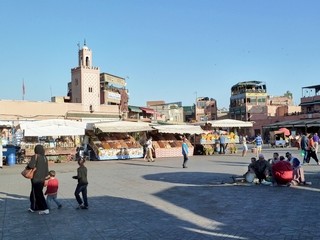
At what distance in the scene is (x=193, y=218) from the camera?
833 centimetres

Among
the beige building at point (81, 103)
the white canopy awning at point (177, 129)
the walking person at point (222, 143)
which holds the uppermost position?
the beige building at point (81, 103)

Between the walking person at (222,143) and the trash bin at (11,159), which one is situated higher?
the walking person at (222,143)

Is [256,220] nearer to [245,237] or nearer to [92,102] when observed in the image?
[245,237]

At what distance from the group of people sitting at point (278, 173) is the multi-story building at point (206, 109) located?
7931cm

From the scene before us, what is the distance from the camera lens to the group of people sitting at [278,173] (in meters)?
12.7

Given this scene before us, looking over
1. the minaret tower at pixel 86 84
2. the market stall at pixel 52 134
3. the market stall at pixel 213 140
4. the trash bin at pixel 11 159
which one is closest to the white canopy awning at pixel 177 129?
the market stall at pixel 213 140

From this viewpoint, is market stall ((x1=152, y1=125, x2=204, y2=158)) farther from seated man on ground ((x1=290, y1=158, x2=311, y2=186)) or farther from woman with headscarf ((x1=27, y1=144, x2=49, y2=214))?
woman with headscarf ((x1=27, y1=144, x2=49, y2=214))

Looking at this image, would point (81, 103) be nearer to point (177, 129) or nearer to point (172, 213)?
point (177, 129)

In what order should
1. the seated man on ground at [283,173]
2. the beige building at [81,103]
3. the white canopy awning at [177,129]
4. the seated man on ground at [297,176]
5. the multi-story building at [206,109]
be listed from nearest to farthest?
the seated man on ground at [283,173] < the seated man on ground at [297,176] < the white canopy awning at [177,129] < the beige building at [81,103] < the multi-story building at [206,109]

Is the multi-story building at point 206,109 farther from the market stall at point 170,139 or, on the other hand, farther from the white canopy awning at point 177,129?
the white canopy awning at point 177,129

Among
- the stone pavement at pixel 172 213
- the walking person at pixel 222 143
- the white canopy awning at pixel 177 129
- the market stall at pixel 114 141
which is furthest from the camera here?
the walking person at pixel 222 143

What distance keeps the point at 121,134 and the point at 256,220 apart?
71.9 ft

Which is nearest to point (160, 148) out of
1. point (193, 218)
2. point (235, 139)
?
point (235, 139)

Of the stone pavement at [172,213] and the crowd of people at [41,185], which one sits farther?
the crowd of people at [41,185]
